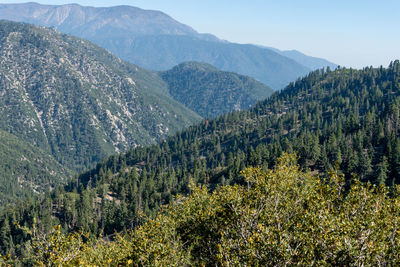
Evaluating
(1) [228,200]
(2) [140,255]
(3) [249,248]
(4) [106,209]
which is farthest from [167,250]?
(4) [106,209]

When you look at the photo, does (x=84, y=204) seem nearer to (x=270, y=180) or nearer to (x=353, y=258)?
(x=270, y=180)

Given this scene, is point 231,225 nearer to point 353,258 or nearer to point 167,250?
point 167,250

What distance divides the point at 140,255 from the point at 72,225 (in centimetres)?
18229

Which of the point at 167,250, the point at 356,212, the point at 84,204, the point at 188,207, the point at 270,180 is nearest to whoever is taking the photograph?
the point at 167,250

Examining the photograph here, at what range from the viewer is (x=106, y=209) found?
617 feet

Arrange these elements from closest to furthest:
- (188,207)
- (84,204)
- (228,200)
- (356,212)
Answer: (356,212)
(228,200)
(188,207)
(84,204)

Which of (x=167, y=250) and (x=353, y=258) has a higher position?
(x=353, y=258)

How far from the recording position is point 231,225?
38.6 metres

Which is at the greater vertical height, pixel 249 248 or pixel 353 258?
pixel 353 258

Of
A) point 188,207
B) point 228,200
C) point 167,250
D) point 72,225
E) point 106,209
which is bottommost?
point 72,225

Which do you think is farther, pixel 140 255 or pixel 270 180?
pixel 270 180

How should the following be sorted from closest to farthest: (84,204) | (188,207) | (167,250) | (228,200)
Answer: (167,250) < (228,200) < (188,207) < (84,204)

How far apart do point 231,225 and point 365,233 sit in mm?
17214

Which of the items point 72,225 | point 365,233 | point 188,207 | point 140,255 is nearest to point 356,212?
point 365,233
